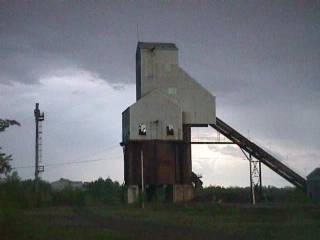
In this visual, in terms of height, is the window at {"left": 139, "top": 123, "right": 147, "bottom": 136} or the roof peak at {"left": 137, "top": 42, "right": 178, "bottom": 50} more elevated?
the roof peak at {"left": 137, "top": 42, "right": 178, "bottom": 50}

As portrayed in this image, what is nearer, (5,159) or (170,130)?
(5,159)

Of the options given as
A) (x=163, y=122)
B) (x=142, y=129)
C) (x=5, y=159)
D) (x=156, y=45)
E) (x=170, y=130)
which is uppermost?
(x=156, y=45)

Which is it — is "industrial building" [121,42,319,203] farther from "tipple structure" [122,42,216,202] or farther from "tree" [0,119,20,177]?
"tree" [0,119,20,177]

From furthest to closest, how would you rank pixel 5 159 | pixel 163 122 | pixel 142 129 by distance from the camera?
pixel 163 122 < pixel 142 129 < pixel 5 159

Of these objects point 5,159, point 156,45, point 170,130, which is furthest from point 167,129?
point 5,159

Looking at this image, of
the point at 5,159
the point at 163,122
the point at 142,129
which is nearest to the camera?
the point at 5,159

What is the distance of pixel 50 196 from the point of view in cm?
7206

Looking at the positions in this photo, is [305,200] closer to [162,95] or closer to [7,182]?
[162,95]

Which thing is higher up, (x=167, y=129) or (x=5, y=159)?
(x=167, y=129)

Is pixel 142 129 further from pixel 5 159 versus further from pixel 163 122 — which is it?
pixel 5 159

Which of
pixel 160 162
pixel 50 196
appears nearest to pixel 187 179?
pixel 160 162

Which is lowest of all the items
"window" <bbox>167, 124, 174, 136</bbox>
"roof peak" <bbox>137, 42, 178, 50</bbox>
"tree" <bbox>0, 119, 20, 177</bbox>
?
"tree" <bbox>0, 119, 20, 177</bbox>

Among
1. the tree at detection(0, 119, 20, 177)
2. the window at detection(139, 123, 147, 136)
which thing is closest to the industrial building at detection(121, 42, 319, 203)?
the window at detection(139, 123, 147, 136)

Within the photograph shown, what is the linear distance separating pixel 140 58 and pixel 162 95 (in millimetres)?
5181
